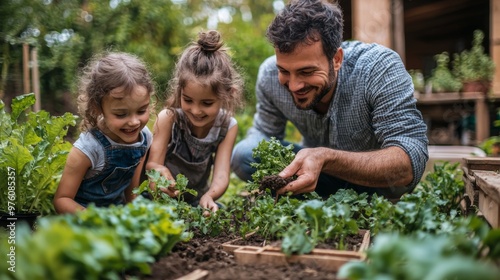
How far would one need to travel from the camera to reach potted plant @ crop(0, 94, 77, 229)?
2887mm

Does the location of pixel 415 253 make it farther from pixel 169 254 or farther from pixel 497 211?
pixel 169 254

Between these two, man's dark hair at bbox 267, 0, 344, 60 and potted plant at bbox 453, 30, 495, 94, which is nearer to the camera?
man's dark hair at bbox 267, 0, 344, 60

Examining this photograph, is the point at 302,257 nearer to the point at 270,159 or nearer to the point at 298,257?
the point at 298,257

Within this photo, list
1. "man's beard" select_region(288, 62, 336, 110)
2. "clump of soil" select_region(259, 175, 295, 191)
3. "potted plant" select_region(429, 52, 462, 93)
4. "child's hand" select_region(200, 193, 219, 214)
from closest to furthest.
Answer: "clump of soil" select_region(259, 175, 295, 191) < "child's hand" select_region(200, 193, 219, 214) < "man's beard" select_region(288, 62, 336, 110) < "potted plant" select_region(429, 52, 462, 93)

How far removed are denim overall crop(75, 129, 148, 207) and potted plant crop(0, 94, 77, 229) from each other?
0.66ft

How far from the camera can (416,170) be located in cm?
321

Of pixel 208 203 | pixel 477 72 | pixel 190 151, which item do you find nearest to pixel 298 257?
pixel 208 203

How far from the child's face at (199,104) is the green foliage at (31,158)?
754 millimetres

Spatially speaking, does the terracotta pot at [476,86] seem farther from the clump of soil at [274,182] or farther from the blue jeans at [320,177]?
the clump of soil at [274,182]

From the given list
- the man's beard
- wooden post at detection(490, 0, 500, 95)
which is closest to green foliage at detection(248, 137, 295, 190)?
the man's beard

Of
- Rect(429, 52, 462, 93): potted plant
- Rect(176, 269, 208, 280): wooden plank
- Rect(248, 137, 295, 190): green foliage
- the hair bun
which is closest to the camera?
Rect(176, 269, 208, 280): wooden plank

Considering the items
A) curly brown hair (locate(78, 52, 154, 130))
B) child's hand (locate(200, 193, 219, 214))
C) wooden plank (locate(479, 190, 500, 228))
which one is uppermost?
curly brown hair (locate(78, 52, 154, 130))

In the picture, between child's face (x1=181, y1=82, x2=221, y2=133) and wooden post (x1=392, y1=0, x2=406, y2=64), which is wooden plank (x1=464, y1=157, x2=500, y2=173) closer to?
child's face (x1=181, y1=82, x2=221, y2=133)

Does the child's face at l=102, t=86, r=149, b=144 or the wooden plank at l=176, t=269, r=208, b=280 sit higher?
the child's face at l=102, t=86, r=149, b=144
